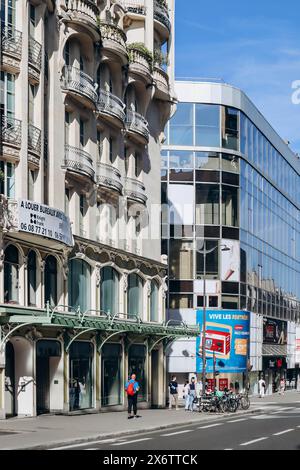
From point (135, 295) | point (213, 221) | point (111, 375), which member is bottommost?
point (111, 375)

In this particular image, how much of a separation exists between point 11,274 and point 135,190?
52.6 ft

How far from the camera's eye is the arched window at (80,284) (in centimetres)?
4509

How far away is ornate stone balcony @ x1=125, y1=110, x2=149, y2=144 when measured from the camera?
53.0 meters

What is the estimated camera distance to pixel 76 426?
35.2m

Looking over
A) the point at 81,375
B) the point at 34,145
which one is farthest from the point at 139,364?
the point at 34,145

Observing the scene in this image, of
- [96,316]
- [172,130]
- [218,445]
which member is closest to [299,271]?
[172,130]

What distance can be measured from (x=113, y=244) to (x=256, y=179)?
3266 centimetres

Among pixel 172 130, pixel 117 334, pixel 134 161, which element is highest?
pixel 172 130

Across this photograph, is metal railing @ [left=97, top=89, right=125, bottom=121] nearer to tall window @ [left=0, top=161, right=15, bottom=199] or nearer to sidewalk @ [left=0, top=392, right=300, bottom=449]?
tall window @ [left=0, top=161, right=15, bottom=199]

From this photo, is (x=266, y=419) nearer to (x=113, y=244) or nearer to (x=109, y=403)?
(x=109, y=403)

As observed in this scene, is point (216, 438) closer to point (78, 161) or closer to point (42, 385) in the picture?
point (42, 385)

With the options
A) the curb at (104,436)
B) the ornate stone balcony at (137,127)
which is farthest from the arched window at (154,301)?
the curb at (104,436)

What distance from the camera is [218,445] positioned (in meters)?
27.3
